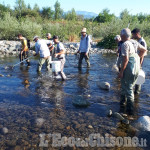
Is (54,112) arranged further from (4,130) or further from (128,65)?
(128,65)

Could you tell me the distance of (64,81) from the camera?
7684 millimetres

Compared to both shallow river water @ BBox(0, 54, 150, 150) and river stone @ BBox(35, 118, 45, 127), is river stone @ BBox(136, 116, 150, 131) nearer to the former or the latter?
shallow river water @ BBox(0, 54, 150, 150)

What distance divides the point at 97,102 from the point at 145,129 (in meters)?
1.85

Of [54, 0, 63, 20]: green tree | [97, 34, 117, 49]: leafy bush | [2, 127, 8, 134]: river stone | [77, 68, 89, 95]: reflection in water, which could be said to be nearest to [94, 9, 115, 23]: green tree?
[54, 0, 63, 20]: green tree

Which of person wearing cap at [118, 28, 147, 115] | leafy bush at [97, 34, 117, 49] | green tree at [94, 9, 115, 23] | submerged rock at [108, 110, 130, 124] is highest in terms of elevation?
green tree at [94, 9, 115, 23]

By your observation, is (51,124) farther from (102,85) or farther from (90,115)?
(102,85)

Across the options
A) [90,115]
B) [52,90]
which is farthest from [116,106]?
[52,90]

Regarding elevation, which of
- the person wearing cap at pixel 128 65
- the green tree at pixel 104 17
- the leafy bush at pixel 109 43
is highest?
the green tree at pixel 104 17

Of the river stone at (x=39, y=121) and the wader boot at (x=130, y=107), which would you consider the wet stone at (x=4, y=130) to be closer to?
the river stone at (x=39, y=121)

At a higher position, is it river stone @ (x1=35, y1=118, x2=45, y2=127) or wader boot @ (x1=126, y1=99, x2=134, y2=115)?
wader boot @ (x1=126, y1=99, x2=134, y2=115)

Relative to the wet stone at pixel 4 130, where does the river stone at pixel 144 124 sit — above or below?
above

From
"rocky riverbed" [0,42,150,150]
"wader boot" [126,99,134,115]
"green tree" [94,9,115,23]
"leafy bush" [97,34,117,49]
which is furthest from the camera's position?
"green tree" [94,9,115,23]

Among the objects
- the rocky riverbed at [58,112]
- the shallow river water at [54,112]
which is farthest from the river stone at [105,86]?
the shallow river water at [54,112]

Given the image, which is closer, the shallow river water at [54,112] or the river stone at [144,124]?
the shallow river water at [54,112]
